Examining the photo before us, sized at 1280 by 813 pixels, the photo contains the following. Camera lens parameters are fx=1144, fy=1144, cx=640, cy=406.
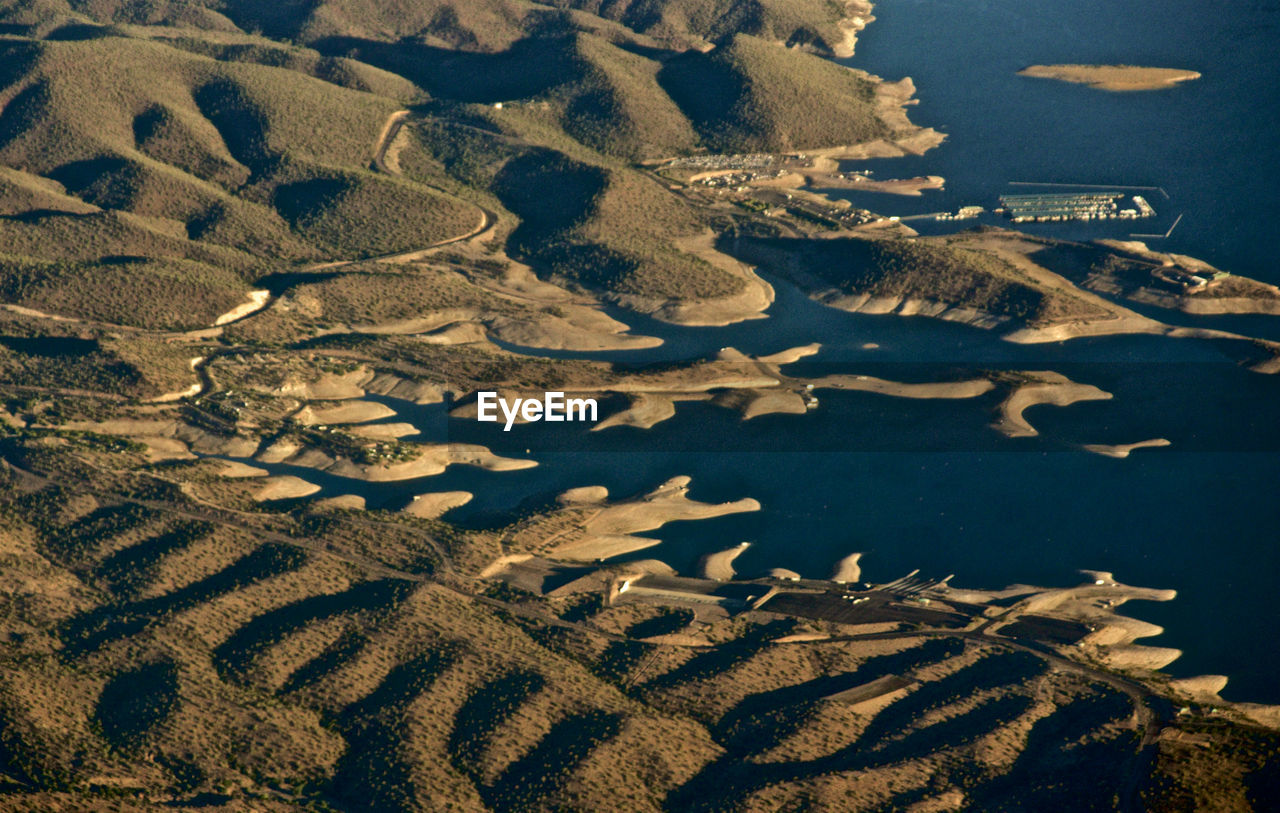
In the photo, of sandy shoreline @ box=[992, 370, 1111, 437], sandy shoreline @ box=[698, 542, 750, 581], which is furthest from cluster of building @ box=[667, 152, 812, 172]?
sandy shoreline @ box=[698, 542, 750, 581]

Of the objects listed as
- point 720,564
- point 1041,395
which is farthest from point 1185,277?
point 720,564

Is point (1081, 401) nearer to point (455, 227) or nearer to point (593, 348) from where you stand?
point (593, 348)

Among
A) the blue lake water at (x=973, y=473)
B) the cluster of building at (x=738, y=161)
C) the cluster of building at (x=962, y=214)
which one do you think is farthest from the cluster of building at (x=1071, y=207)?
the cluster of building at (x=738, y=161)

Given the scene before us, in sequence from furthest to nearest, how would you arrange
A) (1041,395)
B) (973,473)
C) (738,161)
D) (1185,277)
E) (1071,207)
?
(738,161) → (1071,207) → (1185,277) → (1041,395) → (973,473)

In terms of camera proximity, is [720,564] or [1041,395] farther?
[1041,395]

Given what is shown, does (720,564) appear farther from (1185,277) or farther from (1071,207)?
(1071,207)

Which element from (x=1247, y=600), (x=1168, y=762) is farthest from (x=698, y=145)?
(x=1168, y=762)

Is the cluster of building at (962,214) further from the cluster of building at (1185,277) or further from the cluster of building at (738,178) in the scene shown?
the cluster of building at (1185,277)

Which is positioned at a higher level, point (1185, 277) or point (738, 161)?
point (738, 161)
